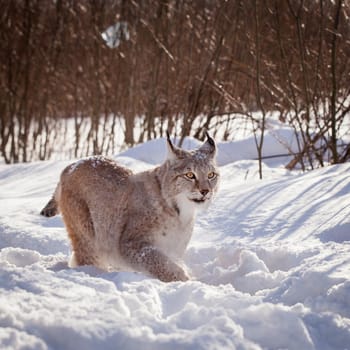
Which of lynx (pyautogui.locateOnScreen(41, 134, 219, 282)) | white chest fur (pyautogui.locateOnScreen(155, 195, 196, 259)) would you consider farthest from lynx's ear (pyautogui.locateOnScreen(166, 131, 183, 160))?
white chest fur (pyautogui.locateOnScreen(155, 195, 196, 259))

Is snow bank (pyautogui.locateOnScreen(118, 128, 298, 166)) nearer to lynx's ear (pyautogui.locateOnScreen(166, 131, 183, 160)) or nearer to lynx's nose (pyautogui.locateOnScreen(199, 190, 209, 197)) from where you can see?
lynx's ear (pyautogui.locateOnScreen(166, 131, 183, 160))

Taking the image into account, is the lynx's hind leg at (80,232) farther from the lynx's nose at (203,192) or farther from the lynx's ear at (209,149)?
the lynx's ear at (209,149)

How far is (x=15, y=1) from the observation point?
8.81m

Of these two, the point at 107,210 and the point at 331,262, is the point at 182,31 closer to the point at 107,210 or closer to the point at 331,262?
the point at 107,210

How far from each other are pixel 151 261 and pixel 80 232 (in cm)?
58

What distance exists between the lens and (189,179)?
12.3 ft

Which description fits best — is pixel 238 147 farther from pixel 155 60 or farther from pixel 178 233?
pixel 178 233

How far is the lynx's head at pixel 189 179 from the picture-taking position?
3717 mm

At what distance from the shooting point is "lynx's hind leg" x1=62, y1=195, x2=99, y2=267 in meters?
3.72

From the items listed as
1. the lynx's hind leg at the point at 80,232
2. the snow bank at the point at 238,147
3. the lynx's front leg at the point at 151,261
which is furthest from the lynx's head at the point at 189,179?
the snow bank at the point at 238,147

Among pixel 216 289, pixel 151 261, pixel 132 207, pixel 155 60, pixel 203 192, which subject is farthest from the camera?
pixel 155 60

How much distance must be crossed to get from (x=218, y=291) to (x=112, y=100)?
7.41 meters

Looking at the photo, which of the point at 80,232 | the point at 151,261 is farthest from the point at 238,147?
the point at 151,261

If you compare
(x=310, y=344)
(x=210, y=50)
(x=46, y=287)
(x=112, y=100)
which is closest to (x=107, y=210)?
(x=46, y=287)
